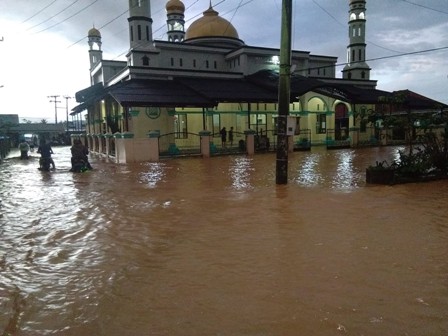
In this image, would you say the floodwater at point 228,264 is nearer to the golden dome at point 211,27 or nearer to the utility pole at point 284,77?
the utility pole at point 284,77

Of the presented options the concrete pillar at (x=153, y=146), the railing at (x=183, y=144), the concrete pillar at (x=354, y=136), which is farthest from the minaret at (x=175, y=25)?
the concrete pillar at (x=153, y=146)

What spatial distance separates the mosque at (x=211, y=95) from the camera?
23.3 meters

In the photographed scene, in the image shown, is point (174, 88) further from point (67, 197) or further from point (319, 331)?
point (319, 331)

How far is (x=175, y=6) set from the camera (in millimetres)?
39094

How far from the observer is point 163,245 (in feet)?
18.4

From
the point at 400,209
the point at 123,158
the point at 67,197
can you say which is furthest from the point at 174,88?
the point at 400,209

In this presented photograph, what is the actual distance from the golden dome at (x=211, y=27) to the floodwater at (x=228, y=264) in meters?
29.5

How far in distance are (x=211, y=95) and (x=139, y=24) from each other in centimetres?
1280

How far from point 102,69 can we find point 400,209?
120 ft

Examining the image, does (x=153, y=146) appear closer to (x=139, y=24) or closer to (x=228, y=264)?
(x=228, y=264)

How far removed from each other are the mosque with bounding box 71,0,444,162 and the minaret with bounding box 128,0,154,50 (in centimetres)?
8

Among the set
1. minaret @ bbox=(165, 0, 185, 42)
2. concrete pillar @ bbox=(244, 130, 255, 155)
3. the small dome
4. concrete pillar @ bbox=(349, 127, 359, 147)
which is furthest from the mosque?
the small dome

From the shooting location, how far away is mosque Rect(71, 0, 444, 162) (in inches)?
918

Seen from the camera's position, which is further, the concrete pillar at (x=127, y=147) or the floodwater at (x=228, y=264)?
the concrete pillar at (x=127, y=147)
